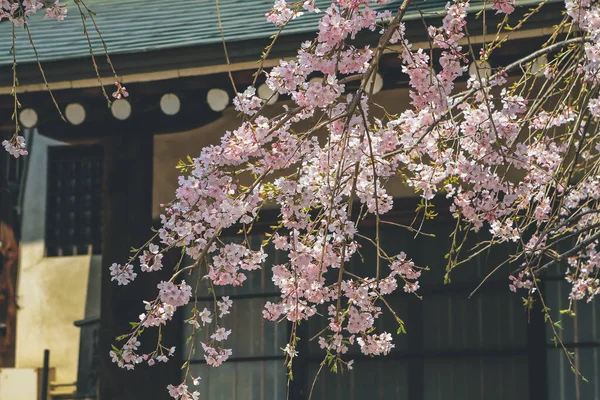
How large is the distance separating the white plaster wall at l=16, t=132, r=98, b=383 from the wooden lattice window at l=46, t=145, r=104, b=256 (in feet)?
0.23

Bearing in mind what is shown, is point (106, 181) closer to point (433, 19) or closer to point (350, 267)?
point (350, 267)

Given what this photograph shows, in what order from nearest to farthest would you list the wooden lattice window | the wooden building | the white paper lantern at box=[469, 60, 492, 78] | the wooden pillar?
the white paper lantern at box=[469, 60, 492, 78], the wooden building, the wooden pillar, the wooden lattice window

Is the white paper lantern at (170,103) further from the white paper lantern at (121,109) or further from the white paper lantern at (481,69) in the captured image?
the white paper lantern at (481,69)

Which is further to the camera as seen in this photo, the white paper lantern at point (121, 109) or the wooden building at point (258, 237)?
the white paper lantern at point (121, 109)

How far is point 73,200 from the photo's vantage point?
795cm

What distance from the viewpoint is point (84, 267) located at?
25.4 ft

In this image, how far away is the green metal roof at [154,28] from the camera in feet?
19.8

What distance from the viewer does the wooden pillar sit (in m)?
6.16

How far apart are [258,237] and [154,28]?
4.87ft

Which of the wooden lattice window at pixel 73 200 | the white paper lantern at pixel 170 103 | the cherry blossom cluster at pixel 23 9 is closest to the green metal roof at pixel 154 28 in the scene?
the white paper lantern at pixel 170 103

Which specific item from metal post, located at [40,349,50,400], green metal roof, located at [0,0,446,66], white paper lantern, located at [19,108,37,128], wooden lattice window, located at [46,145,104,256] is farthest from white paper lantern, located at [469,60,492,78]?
metal post, located at [40,349,50,400]

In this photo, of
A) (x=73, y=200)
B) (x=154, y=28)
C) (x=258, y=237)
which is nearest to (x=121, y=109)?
(x=154, y=28)

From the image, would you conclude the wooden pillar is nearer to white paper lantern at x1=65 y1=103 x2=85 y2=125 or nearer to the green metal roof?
white paper lantern at x1=65 y1=103 x2=85 y2=125

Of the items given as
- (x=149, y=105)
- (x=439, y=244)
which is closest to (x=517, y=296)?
(x=439, y=244)
